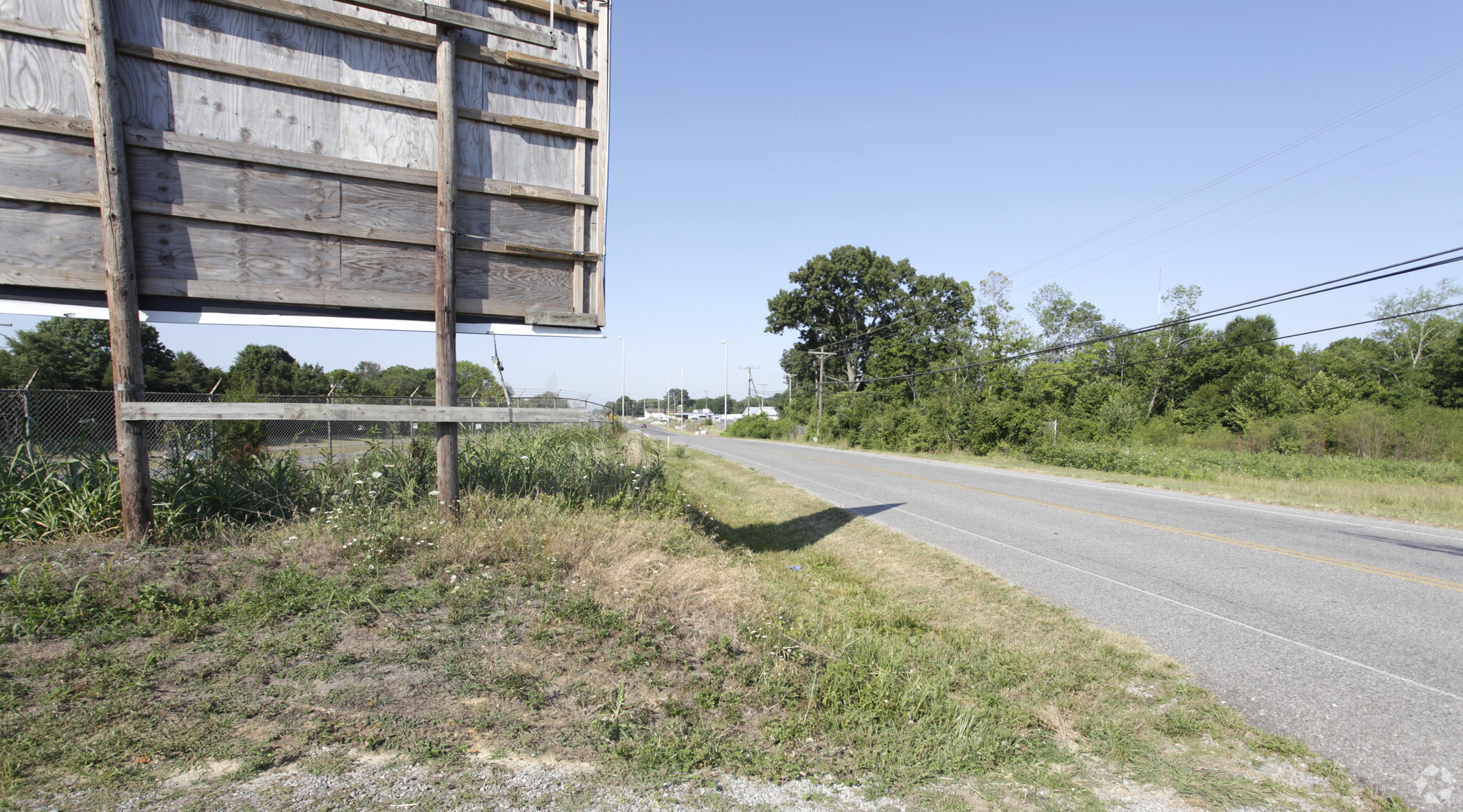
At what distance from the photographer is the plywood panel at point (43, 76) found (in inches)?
179

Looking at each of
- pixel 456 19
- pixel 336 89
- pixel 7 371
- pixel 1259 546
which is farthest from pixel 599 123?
pixel 7 371

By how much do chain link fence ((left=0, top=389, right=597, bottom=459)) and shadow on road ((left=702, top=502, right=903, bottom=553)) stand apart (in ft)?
9.28

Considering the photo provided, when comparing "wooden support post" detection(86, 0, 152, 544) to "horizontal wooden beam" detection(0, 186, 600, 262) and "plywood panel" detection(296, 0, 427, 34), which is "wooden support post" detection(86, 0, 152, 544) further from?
"plywood panel" detection(296, 0, 427, 34)

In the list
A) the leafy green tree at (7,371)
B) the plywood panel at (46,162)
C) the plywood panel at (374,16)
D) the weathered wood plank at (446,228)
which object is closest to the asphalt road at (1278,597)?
the weathered wood plank at (446,228)

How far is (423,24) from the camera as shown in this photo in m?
5.61

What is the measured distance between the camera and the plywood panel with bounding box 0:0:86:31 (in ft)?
14.9

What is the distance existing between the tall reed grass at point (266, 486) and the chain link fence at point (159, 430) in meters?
0.22

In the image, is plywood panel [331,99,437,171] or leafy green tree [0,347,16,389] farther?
leafy green tree [0,347,16,389]

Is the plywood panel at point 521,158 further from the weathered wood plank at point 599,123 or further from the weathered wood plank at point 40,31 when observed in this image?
the weathered wood plank at point 40,31

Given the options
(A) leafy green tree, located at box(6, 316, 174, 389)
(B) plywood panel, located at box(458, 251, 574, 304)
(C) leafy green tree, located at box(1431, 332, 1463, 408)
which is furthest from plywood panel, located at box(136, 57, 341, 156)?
(C) leafy green tree, located at box(1431, 332, 1463, 408)

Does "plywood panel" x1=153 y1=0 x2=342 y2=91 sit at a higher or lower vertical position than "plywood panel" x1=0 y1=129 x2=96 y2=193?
higher

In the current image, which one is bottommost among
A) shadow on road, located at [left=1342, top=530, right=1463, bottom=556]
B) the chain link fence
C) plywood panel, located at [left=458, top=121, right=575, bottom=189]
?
shadow on road, located at [left=1342, top=530, right=1463, bottom=556]

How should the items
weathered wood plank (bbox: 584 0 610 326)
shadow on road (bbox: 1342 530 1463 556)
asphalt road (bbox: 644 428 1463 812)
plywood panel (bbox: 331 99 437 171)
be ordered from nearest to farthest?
asphalt road (bbox: 644 428 1463 812) → plywood panel (bbox: 331 99 437 171) → weathered wood plank (bbox: 584 0 610 326) → shadow on road (bbox: 1342 530 1463 556)

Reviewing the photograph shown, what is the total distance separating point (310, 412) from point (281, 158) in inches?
76.6
